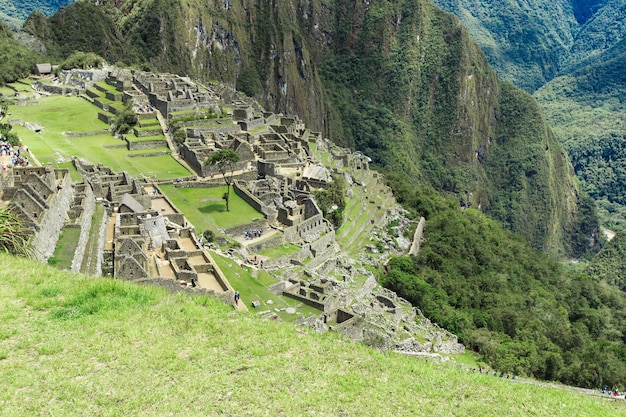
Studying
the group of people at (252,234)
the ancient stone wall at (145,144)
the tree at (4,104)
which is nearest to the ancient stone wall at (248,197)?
the group of people at (252,234)

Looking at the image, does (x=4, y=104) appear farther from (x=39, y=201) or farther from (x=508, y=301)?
(x=508, y=301)

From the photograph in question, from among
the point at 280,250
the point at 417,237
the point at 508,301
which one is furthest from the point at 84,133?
the point at 508,301

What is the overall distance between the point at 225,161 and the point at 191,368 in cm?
3490

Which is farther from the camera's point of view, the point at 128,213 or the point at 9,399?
the point at 128,213

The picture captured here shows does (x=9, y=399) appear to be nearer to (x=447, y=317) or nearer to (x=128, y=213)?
(x=128, y=213)

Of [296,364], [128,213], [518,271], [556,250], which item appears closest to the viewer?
[296,364]

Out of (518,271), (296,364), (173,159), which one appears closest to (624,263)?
(518,271)

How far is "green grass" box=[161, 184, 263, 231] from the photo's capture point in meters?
39.2

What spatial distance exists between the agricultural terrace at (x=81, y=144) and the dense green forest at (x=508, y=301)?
2125 cm

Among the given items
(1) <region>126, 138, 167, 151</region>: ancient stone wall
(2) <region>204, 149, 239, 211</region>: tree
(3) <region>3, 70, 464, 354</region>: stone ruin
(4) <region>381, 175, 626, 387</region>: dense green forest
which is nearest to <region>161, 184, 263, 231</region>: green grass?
(3) <region>3, 70, 464, 354</region>: stone ruin

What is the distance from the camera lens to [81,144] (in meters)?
51.8

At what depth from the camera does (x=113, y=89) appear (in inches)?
2785

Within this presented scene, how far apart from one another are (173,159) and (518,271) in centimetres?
4209

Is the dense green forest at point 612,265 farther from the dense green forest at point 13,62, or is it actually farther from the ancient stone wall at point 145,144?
the dense green forest at point 13,62
